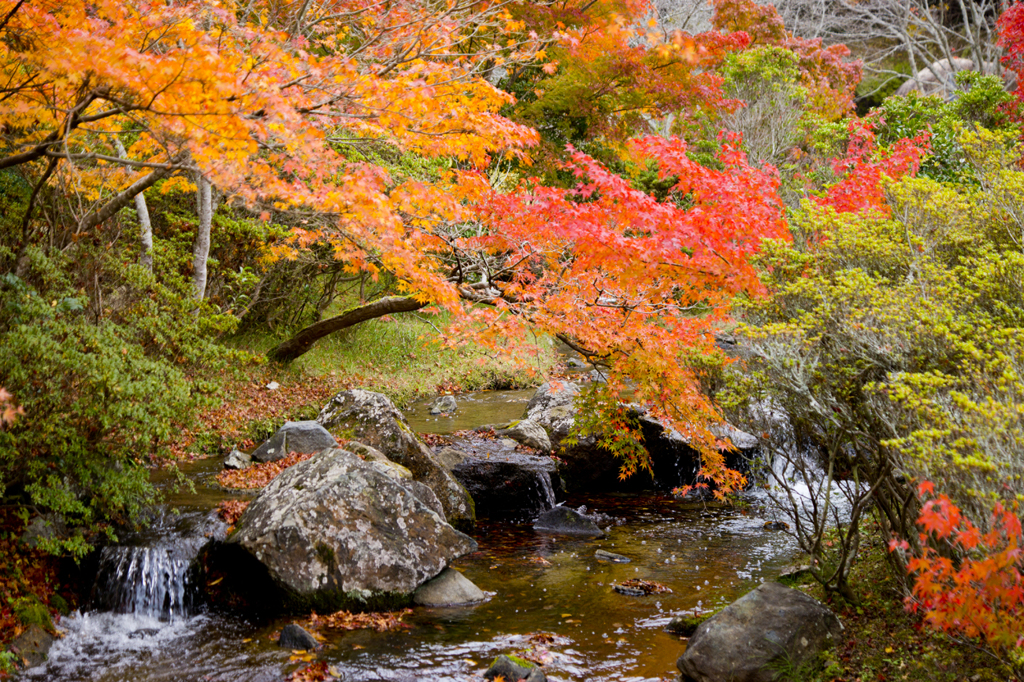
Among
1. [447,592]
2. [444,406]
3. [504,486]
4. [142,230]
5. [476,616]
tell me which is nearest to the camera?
[476,616]

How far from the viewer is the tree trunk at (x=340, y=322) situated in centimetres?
1120

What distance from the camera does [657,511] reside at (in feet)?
31.8

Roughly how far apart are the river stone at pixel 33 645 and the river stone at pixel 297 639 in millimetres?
1831

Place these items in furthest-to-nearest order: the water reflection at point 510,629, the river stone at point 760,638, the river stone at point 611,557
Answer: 1. the river stone at point 611,557
2. the water reflection at point 510,629
3. the river stone at point 760,638

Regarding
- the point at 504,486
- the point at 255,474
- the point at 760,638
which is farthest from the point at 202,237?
the point at 760,638

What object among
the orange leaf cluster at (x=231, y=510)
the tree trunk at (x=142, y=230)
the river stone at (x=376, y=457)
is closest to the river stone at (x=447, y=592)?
the river stone at (x=376, y=457)

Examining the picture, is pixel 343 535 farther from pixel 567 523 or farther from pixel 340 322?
pixel 340 322

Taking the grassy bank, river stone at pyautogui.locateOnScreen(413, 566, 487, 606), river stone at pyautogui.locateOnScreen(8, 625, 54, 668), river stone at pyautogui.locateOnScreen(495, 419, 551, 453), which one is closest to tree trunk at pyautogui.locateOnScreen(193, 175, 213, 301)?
the grassy bank

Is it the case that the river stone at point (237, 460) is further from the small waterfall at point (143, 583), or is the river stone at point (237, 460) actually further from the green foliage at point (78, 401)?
the small waterfall at point (143, 583)

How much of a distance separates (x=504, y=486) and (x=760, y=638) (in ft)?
17.2

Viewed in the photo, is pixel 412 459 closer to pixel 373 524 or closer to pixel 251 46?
pixel 373 524

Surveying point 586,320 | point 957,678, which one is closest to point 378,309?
point 586,320

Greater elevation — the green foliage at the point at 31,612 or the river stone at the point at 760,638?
the green foliage at the point at 31,612

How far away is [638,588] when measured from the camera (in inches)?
268
